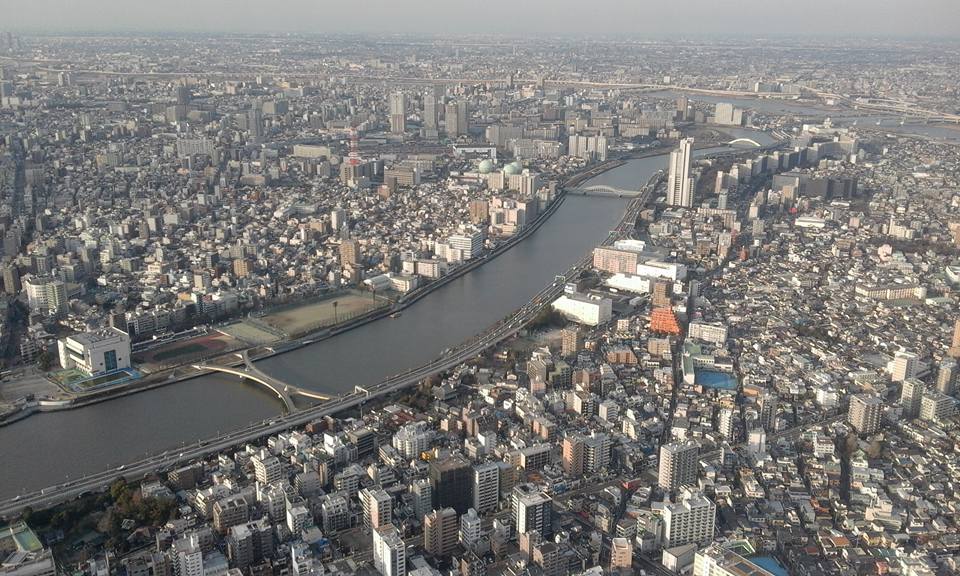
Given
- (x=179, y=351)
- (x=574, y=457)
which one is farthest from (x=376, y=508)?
(x=179, y=351)

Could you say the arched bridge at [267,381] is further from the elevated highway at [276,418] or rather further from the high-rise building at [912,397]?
the high-rise building at [912,397]

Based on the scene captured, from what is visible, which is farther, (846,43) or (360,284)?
(846,43)

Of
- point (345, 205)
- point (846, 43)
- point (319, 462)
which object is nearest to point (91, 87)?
point (345, 205)

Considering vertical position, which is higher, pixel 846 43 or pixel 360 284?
pixel 846 43

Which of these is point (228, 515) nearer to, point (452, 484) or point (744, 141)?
point (452, 484)

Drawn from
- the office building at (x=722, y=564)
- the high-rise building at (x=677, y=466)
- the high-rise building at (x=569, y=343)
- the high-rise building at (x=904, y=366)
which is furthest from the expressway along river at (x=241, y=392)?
the high-rise building at (x=904, y=366)

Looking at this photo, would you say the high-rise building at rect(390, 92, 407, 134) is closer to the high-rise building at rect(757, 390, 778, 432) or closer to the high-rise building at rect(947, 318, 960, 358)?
the high-rise building at rect(947, 318, 960, 358)

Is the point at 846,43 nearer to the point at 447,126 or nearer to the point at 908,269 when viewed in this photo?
the point at 447,126
